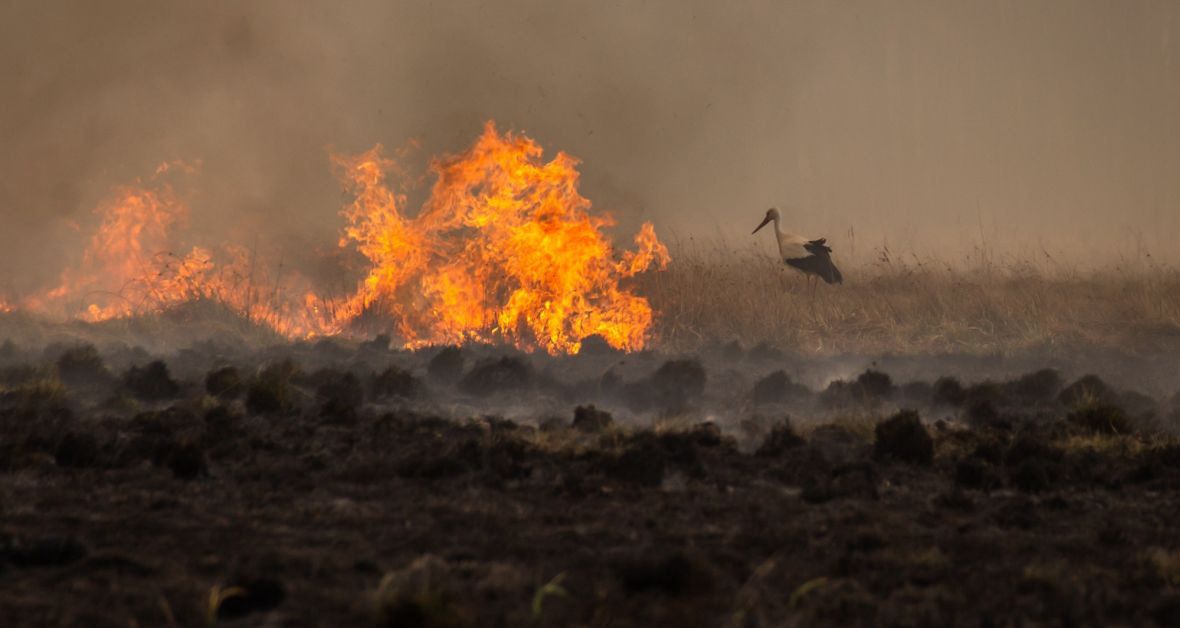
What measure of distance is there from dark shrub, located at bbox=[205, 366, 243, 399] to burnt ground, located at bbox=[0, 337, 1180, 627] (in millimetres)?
24

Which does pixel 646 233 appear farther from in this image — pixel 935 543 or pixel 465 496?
pixel 935 543

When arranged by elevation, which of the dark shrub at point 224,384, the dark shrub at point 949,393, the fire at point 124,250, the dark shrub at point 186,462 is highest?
the fire at point 124,250

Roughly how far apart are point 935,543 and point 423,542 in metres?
2.74

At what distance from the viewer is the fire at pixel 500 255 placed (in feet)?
53.7

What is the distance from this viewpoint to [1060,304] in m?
18.3

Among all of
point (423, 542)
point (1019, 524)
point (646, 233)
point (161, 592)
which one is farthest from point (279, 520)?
point (646, 233)

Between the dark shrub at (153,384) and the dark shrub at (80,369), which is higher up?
the dark shrub at (80,369)

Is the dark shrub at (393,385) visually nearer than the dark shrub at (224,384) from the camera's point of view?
No

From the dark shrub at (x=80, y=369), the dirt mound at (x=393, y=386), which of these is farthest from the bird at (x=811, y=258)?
the dark shrub at (x=80, y=369)

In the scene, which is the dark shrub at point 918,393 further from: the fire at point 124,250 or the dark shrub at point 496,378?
the fire at point 124,250

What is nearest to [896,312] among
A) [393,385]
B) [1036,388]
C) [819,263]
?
[819,263]

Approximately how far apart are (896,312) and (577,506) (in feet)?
38.9

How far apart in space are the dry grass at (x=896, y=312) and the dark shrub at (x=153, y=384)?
695cm

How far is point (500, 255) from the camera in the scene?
1670cm
